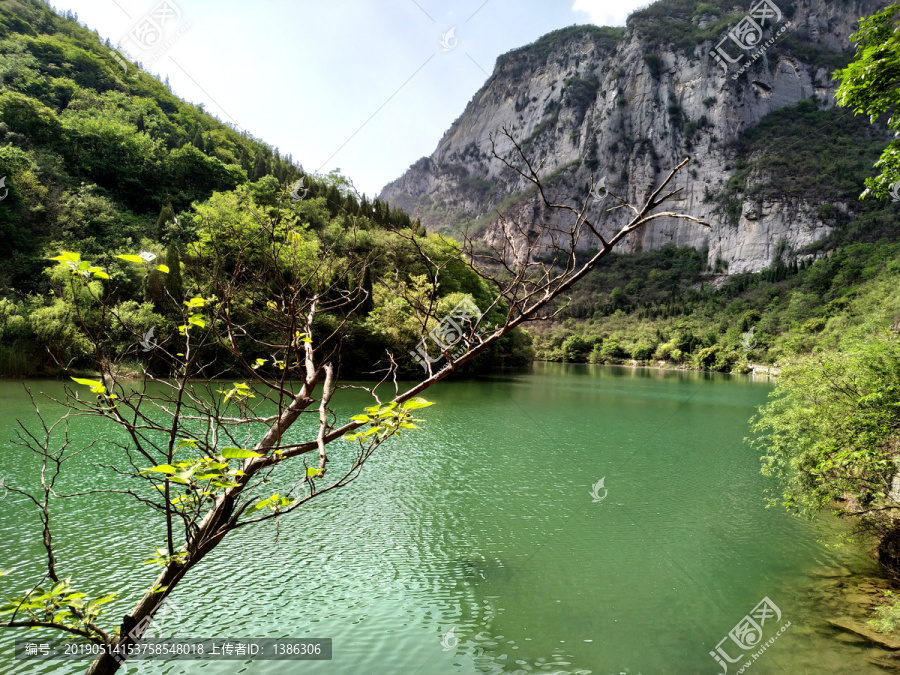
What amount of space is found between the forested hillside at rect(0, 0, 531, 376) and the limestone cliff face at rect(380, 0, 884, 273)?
216 ft

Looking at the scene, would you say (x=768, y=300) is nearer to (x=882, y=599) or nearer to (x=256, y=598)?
(x=882, y=599)

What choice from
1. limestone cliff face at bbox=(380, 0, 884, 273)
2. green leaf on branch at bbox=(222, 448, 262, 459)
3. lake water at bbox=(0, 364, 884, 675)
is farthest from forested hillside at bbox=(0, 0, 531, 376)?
limestone cliff face at bbox=(380, 0, 884, 273)

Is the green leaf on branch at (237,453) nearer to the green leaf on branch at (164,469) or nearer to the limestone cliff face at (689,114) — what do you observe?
the green leaf on branch at (164,469)

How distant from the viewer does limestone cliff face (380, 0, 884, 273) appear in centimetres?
10588

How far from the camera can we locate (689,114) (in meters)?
122

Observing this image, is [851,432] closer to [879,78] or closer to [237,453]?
[879,78]

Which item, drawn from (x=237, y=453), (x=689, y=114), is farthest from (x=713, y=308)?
(x=237, y=453)

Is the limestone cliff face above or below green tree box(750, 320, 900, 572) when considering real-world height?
above

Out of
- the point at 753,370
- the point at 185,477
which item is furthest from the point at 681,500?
the point at 753,370

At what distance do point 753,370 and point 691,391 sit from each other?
107 feet

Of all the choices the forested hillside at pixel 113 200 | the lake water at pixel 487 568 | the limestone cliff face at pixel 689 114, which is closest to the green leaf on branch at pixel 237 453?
the lake water at pixel 487 568

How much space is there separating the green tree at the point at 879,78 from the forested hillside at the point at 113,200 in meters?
8.84

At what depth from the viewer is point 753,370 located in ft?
191

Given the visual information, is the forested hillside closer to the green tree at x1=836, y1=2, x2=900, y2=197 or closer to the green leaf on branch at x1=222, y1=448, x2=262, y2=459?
the green tree at x1=836, y1=2, x2=900, y2=197
